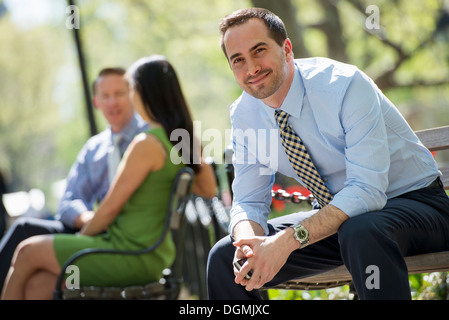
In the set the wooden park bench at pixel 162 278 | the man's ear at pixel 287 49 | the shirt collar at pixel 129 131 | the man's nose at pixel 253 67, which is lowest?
the wooden park bench at pixel 162 278

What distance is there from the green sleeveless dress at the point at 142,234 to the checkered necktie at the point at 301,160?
55.4 inches

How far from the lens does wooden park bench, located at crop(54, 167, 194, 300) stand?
13.4 feet

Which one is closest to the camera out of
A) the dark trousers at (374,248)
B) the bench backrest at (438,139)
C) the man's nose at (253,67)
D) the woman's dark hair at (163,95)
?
the dark trousers at (374,248)

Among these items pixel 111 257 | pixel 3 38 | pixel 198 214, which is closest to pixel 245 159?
pixel 111 257

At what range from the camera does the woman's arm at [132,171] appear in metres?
4.40

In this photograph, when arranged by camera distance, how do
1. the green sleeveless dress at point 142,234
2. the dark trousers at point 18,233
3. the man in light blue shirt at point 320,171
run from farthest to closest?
1. the dark trousers at point 18,233
2. the green sleeveless dress at point 142,234
3. the man in light blue shirt at point 320,171

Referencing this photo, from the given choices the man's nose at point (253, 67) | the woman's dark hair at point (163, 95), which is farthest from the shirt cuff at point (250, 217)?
the woman's dark hair at point (163, 95)

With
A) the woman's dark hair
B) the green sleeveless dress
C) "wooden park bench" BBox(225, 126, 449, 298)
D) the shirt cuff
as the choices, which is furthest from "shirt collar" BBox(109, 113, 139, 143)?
the shirt cuff

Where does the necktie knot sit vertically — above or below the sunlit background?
below

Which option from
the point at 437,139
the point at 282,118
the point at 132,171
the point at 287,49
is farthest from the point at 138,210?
the point at 437,139

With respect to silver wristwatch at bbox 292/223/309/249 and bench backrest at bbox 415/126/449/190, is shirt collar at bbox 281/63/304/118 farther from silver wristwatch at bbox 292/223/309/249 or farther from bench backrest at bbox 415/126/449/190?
bench backrest at bbox 415/126/449/190

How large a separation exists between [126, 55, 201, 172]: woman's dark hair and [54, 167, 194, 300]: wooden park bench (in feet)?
1.02

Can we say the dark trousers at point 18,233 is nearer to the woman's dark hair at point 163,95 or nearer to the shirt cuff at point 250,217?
the woman's dark hair at point 163,95

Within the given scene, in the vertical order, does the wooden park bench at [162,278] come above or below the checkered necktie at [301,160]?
below
